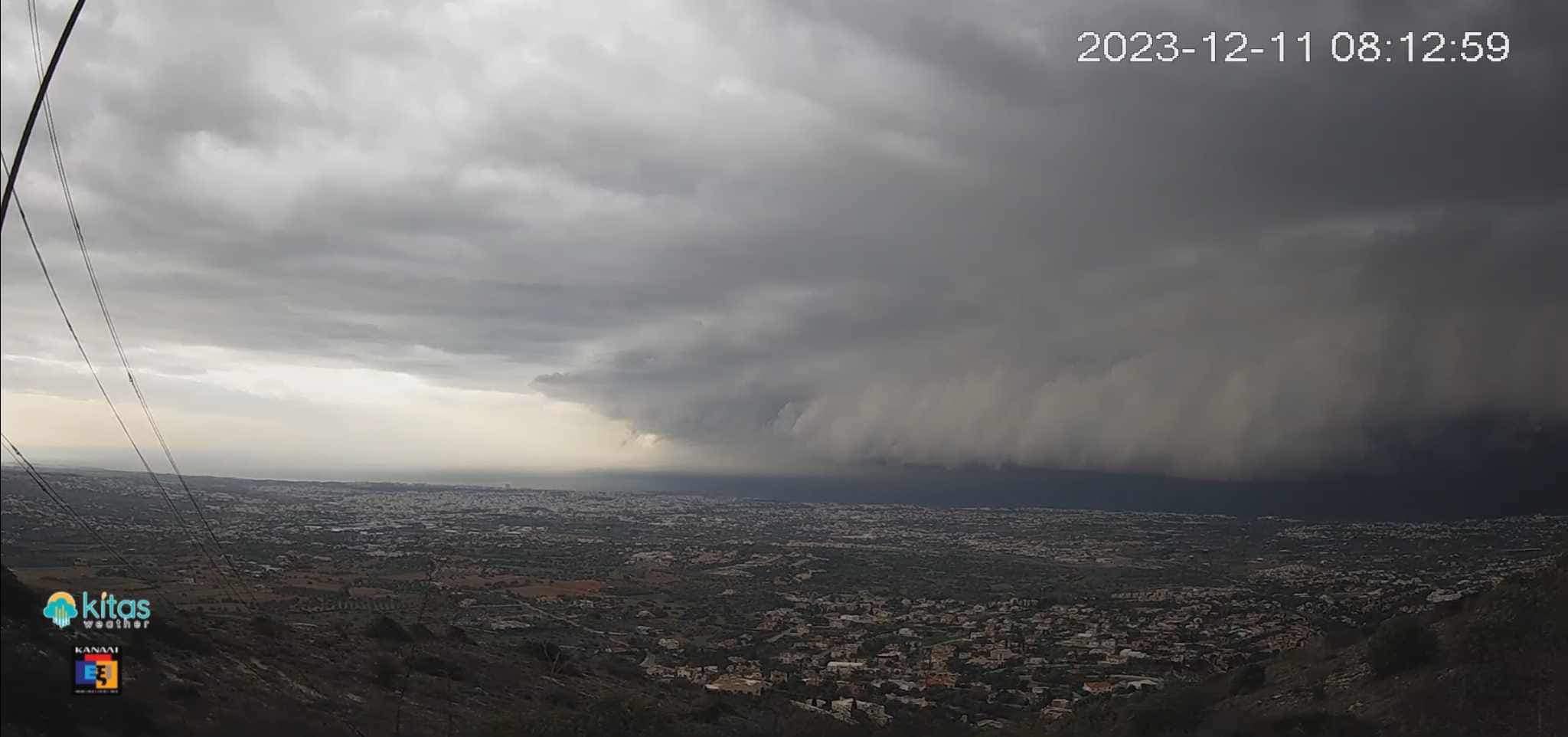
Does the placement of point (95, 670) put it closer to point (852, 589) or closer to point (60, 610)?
point (60, 610)

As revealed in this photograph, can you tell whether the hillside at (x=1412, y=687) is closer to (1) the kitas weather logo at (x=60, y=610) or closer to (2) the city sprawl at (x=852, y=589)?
(2) the city sprawl at (x=852, y=589)

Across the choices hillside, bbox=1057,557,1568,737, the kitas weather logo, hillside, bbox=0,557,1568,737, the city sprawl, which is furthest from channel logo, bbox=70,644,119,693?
hillside, bbox=1057,557,1568,737

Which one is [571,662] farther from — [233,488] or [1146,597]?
[233,488]

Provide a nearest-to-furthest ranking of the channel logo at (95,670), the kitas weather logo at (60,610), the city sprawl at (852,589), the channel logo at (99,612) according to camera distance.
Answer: the channel logo at (95,670)
the kitas weather logo at (60,610)
the channel logo at (99,612)
the city sprawl at (852,589)

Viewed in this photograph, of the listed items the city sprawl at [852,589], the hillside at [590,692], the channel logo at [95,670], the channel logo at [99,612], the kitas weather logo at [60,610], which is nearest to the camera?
the channel logo at [95,670]

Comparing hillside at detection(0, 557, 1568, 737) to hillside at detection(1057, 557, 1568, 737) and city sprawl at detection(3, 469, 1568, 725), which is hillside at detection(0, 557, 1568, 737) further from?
city sprawl at detection(3, 469, 1568, 725)

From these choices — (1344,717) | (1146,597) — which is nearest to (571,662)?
(1344,717)

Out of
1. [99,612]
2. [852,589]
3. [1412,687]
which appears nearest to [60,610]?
[99,612]

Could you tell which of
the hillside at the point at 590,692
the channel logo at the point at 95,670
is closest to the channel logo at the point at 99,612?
the hillside at the point at 590,692
